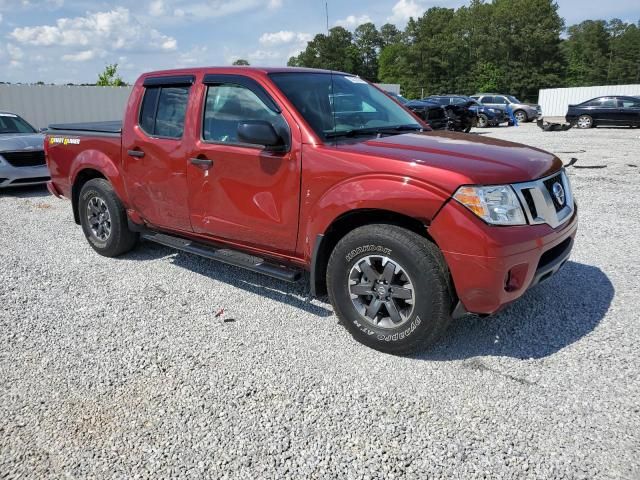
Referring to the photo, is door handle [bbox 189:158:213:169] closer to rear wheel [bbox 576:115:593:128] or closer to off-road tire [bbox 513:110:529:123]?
rear wheel [bbox 576:115:593:128]

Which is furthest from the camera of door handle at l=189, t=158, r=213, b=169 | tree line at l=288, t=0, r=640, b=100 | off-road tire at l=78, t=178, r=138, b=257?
tree line at l=288, t=0, r=640, b=100

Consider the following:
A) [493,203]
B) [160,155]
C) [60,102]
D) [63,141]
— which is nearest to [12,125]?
[63,141]

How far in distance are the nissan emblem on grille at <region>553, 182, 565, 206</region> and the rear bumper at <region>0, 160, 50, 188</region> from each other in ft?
27.8

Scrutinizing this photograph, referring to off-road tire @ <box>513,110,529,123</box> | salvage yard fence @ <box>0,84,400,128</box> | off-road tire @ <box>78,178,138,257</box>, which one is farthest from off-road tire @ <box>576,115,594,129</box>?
off-road tire @ <box>78,178,138,257</box>

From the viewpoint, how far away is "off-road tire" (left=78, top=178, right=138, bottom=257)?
208 inches

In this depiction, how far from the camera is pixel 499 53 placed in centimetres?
7156

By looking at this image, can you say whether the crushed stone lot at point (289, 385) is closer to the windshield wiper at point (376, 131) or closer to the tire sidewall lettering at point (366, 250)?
the tire sidewall lettering at point (366, 250)

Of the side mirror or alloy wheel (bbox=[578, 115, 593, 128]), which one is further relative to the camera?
alloy wheel (bbox=[578, 115, 593, 128])

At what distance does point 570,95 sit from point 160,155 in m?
42.9

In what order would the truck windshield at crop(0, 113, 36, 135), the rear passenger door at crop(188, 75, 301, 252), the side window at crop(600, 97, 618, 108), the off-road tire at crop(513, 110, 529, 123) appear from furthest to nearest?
the off-road tire at crop(513, 110, 529, 123)
the side window at crop(600, 97, 618, 108)
the truck windshield at crop(0, 113, 36, 135)
the rear passenger door at crop(188, 75, 301, 252)

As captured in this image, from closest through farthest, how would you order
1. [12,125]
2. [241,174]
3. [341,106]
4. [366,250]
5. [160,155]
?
1. [366,250]
2. [241,174]
3. [341,106]
4. [160,155]
5. [12,125]

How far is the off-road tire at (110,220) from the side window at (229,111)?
159 centimetres

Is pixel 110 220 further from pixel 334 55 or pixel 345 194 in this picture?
pixel 334 55

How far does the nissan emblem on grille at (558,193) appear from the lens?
138 inches
